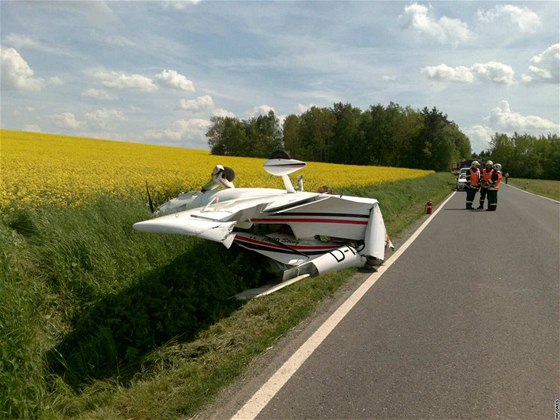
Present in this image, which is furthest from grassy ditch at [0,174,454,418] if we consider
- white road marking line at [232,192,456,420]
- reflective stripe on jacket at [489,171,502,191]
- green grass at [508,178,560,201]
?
green grass at [508,178,560,201]

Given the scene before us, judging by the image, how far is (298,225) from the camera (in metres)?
6.65

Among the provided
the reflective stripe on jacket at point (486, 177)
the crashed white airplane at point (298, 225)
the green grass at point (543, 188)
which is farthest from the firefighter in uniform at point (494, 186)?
the green grass at point (543, 188)

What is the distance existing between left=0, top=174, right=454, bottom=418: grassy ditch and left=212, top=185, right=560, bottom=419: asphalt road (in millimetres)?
581

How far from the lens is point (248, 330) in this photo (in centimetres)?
447

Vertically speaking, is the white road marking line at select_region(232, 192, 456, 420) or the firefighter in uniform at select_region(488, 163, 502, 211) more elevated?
the firefighter in uniform at select_region(488, 163, 502, 211)

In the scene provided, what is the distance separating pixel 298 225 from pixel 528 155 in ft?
366

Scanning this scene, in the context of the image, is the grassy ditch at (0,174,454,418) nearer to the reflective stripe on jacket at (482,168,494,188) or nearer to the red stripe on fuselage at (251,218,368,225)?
the red stripe on fuselage at (251,218,368,225)

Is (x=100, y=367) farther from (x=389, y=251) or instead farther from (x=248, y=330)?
(x=389, y=251)

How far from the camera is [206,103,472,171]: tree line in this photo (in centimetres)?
8062

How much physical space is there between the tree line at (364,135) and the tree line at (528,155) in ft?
70.5

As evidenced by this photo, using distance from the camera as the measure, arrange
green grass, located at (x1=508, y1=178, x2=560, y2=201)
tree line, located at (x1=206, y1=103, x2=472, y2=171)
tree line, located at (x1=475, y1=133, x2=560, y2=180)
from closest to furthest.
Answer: green grass, located at (x1=508, y1=178, x2=560, y2=201) → tree line, located at (x1=206, y1=103, x2=472, y2=171) → tree line, located at (x1=475, y1=133, x2=560, y2=180)

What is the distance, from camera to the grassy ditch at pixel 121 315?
3.42 m

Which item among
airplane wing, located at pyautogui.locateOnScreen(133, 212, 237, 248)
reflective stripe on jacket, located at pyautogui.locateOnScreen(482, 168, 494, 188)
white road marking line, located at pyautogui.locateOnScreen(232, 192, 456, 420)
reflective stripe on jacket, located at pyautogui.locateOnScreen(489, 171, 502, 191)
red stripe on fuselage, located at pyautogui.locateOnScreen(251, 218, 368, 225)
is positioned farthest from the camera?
reflective stripe on jacket, located at pyautogui.locateOnScreen(482, 168, 494, 188)

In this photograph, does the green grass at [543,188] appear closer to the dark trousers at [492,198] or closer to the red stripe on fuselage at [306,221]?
the dark trousers at [492,198]
